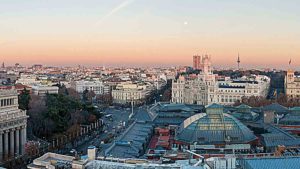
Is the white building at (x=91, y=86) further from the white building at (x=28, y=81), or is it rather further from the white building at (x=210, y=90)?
the white building at (x=210, y=90)

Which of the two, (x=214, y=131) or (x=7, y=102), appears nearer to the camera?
(x=214, y=131)

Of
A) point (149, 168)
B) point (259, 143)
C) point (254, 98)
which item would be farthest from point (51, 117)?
point (254, 98)

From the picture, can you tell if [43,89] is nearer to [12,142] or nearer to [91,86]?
[91,86]

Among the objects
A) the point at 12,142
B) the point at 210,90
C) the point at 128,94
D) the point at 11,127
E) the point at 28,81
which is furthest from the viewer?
the point at 28,81

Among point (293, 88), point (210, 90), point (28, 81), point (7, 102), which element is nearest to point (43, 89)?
point (28, 81)

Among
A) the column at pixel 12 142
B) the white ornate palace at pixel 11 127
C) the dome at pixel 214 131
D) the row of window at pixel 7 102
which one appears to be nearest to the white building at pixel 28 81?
the row of window at pixel 7 102

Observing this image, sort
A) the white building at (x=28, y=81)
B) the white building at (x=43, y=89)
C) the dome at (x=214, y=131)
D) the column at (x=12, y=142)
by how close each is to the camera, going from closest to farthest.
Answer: the dome at (x=214, y=131)
the column at (x=12, y=142)
the white building at (x=43, y=89)
the white building at (x=28, y=81)

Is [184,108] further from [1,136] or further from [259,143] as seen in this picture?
[1,136]

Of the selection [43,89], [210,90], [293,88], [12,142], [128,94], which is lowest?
[12,142]
